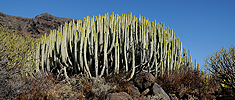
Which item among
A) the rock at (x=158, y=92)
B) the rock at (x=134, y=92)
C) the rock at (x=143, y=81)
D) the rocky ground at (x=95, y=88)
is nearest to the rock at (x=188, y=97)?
the rocky ground at (x=95, y=88)

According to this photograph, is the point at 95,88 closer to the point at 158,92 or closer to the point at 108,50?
the point at 108,50

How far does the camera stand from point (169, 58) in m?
7.06

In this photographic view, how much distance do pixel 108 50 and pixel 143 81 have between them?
172cm

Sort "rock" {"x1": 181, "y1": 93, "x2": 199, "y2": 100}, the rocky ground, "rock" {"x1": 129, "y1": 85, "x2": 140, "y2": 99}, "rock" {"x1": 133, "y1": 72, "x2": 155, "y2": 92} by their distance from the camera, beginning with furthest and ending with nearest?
"rock" {"x1": 181, "y1": 93, "x2": 199, "y2": 100} → "rock" {"x1": 133, "y1": 72, "x2": 155, "y2": 92} → "rock" {"x1": 129, "y1": 85, "x2": 140, "y2": 99} → the rocky ground

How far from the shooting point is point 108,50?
6.87 m

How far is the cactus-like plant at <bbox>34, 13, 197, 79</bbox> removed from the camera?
6.62 metres

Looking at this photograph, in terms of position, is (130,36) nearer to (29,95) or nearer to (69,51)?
(69,51)

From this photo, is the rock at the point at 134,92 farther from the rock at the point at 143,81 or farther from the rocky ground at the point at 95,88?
the rock at the point at 143,81

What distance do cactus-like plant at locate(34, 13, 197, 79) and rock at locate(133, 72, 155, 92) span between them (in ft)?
1.23

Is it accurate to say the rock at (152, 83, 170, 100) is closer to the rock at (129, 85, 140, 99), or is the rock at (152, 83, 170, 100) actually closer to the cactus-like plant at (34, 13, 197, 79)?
the rock at (129, 85, 140, 99)

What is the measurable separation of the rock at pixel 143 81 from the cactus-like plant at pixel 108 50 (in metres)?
0.37

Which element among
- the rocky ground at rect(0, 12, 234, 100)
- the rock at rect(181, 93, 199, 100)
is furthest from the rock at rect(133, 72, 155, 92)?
the rock at rect(181, 93, 199, 100)

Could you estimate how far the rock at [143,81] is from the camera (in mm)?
6297

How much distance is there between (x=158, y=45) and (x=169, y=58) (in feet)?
2.14
